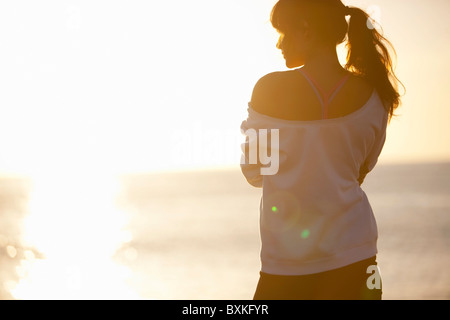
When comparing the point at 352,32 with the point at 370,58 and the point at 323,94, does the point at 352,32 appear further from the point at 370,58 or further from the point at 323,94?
the point at 323,94

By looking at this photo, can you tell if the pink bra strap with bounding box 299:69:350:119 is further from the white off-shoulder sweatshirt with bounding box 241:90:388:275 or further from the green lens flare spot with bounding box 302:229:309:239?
the green lens flare spot with bounding box 302:229:309:239

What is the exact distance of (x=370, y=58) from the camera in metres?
2.43

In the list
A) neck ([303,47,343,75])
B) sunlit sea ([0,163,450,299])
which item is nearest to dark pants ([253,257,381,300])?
neck ([303,47,343,75])

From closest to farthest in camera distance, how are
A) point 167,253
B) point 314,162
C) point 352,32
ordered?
point 314,162 → point 352,32 → point 167,253

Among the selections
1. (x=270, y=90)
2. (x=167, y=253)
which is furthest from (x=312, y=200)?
(x=167, y=253)

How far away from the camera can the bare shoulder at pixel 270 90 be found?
7.36ft

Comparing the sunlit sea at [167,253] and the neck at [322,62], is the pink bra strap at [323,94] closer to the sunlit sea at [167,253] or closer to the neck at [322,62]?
the neck at [322,62]

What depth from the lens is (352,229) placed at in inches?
88.8

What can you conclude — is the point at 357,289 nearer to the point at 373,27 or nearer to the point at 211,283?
the point at 373,27

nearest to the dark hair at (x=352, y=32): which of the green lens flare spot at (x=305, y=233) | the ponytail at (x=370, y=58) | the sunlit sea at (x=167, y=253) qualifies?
the ponytail at (x=370, y=58)

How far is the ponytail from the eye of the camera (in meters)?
2.38

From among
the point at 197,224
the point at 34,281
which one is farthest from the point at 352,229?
the point at 197,224

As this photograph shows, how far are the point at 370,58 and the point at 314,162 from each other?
20.8 inches

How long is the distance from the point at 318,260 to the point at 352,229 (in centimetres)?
17
